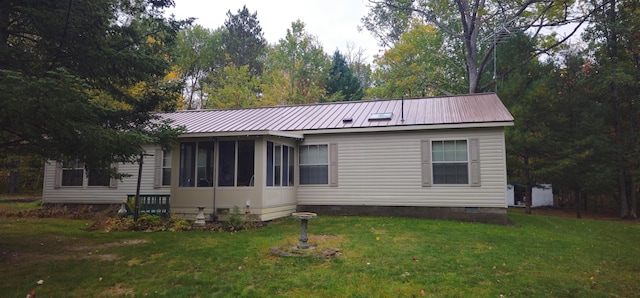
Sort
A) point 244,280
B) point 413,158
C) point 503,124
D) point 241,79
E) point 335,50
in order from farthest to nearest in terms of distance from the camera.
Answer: point 335,50 → point 241,79 → point 413,158 → point 503,124 → point 244,280

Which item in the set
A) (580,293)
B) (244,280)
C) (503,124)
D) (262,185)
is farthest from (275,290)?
(503,124)

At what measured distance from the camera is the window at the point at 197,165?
10867 mm

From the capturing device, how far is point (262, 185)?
405 inches

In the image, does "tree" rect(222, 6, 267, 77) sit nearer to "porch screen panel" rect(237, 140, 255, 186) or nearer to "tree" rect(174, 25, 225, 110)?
"tree" rect(174, 25, 225, 110)

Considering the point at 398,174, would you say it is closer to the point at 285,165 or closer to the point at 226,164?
the point at 285,165

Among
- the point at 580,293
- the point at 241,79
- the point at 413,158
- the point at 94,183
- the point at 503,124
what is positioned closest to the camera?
the point at 580,293

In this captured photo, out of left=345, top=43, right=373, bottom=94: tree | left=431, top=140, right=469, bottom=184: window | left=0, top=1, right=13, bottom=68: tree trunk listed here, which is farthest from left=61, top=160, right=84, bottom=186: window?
left=345, top=43, right=373, bottom=94: tree

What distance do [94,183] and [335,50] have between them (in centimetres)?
2344

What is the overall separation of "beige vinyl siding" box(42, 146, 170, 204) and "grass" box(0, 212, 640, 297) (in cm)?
389

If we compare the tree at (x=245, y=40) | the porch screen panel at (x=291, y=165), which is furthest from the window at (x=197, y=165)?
the tree at (x=245, y=40)

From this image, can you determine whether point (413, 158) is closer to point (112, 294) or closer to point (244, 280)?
point (244, 280)

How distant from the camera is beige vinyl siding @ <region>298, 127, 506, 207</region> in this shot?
35.7ft

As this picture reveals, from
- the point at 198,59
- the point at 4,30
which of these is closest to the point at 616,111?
the point at 4,30

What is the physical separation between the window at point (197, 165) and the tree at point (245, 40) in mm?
22976
